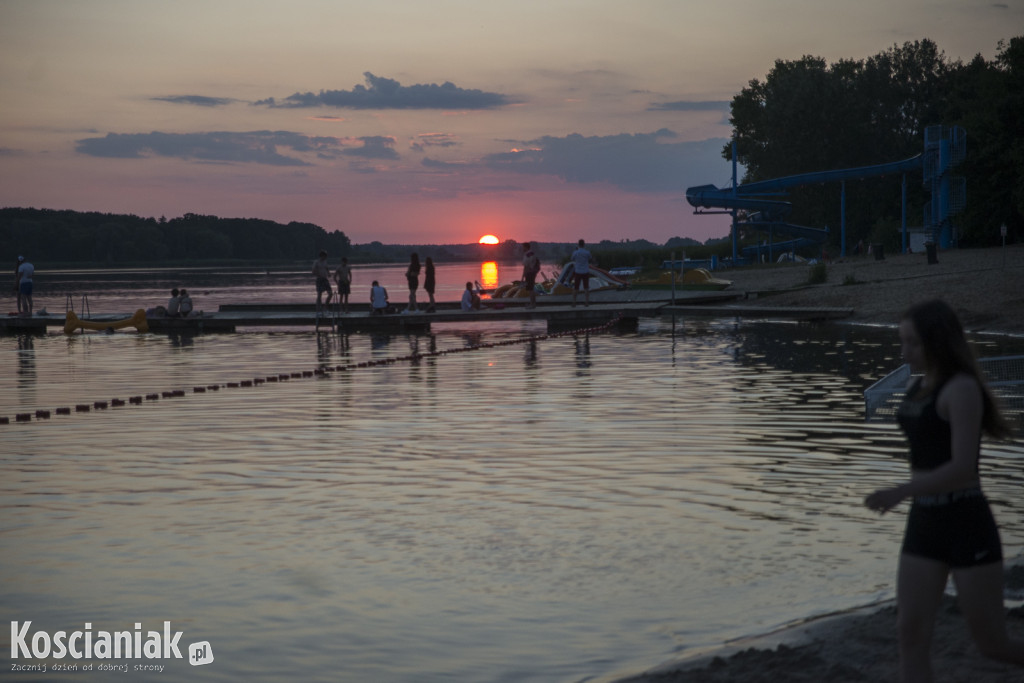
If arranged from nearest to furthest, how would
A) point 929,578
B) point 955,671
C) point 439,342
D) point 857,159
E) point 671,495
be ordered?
point 929,578, point 955,671, point 671,495, point 439,342, point 857,159

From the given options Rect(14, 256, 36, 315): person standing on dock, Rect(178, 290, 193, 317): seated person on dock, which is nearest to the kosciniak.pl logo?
Rect(178, 290, 193, 317): seated person on dock

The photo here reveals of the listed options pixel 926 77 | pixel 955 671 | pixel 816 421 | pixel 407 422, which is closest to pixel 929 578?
pixel 955 671

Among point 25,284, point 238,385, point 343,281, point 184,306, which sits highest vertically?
point 25,284

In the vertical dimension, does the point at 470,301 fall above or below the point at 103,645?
above

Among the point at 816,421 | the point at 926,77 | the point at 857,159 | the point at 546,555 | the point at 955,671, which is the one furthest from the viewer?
the point at 926,77

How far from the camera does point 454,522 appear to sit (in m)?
8.98

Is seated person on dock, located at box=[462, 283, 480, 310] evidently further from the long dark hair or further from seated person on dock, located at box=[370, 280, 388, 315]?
the long dark hair

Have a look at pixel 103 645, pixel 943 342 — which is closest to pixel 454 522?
pixel 103 645

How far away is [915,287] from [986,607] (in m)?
32.9

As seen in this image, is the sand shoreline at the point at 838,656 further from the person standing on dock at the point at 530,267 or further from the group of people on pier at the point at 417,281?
the person standing on dock at the point at 530,267

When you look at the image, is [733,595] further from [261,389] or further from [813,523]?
[261,389]

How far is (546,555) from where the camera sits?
793 centimetres

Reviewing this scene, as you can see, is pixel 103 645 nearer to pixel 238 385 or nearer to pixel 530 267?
pixel 238 385

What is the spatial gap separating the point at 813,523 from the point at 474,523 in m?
2.72
